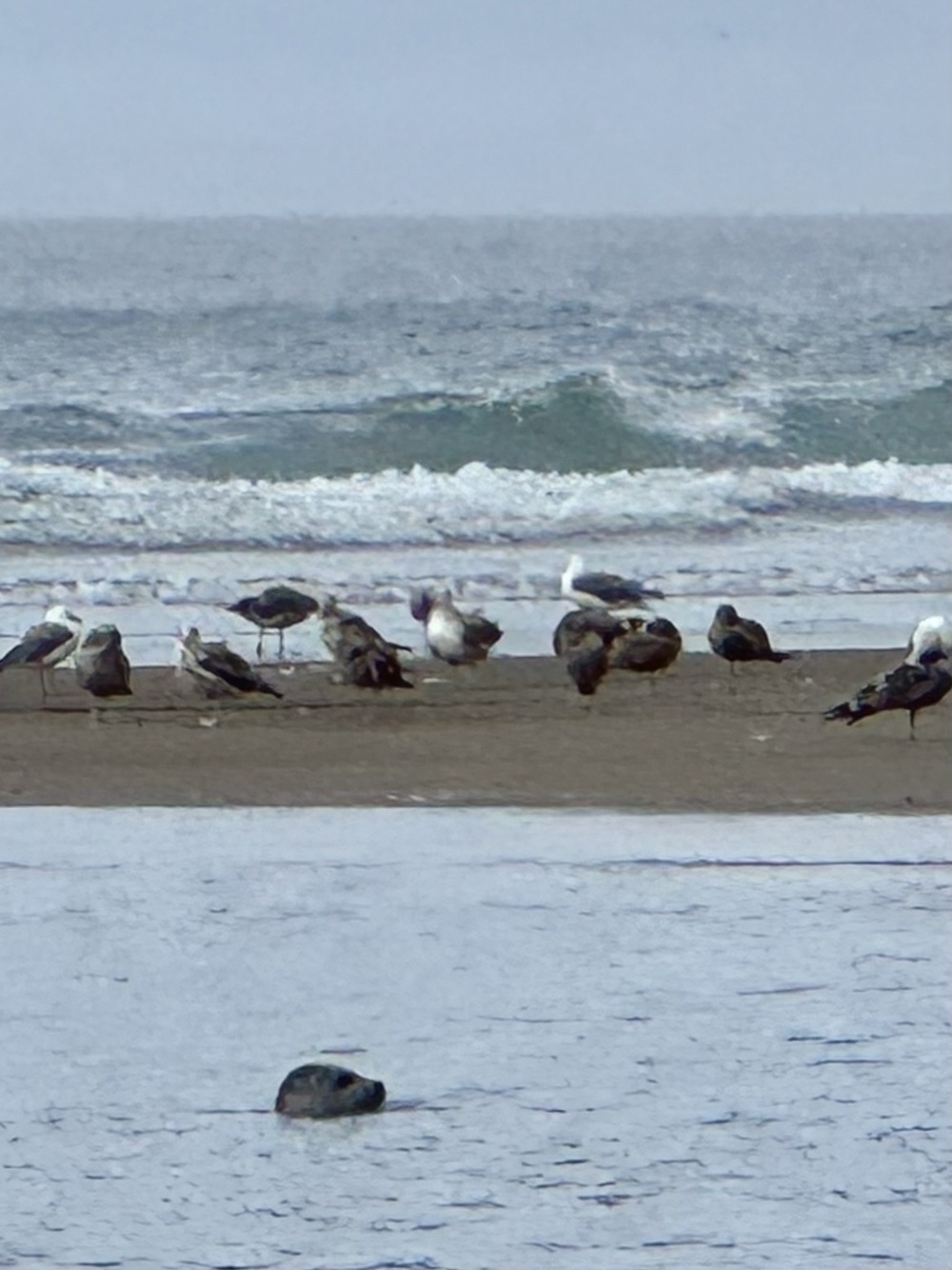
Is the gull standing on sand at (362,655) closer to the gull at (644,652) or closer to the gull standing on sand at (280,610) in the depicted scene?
the gull standing on sand at (280,610)

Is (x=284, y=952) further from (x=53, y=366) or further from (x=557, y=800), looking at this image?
(x=53, y=366)

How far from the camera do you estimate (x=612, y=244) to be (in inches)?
352

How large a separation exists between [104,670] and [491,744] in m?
1.09

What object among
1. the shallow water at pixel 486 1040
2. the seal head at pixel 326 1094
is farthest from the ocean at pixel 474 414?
the seal head at pixel 326 1094

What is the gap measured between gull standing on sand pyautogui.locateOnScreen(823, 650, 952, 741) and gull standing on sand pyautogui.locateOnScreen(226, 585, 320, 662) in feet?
5.84

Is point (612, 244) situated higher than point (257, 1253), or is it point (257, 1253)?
point (612, 244)

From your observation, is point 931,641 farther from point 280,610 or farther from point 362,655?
point 280,610

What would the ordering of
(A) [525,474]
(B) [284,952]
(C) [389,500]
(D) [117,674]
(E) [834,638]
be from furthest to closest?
(A) [525,474] < (C) [389,500] < (E) [834,638] < (D) [117,674] < (B) [284,952]

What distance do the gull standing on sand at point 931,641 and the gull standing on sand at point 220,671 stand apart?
1582mm

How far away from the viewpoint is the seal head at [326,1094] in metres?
2.81

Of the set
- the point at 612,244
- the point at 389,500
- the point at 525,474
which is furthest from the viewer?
the point at 525,474

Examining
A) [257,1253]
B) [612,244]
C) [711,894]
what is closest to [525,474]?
[612,244]

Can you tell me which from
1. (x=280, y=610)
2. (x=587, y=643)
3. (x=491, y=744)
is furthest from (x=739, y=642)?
(x=280, y=610)

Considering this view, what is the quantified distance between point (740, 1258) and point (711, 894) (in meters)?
1.25
